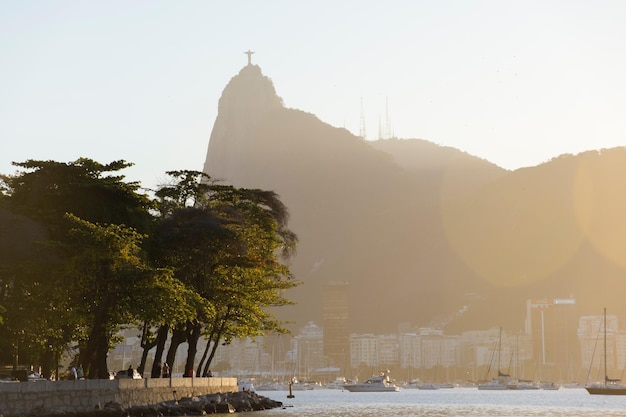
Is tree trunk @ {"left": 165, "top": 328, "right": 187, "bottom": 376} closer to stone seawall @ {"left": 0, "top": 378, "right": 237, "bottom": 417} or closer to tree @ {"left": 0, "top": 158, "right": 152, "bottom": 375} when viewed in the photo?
stone seawall @ {"left": 0, "top": 378, "right": 237, "bottom": 417}

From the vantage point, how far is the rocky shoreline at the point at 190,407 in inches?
2668

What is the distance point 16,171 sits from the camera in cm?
8319

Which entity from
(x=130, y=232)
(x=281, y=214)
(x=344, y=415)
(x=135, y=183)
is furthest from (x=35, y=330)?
(x=344, y=415)

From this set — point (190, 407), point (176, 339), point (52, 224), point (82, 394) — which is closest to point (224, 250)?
point (176, 339)

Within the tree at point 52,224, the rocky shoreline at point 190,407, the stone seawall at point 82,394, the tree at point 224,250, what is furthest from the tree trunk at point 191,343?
the tree at point 52,224

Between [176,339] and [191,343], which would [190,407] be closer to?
[176,339]

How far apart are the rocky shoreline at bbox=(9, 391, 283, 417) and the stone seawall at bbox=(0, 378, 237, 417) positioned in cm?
34

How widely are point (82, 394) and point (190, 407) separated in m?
15.0

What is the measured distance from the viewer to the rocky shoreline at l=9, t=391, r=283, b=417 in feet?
222

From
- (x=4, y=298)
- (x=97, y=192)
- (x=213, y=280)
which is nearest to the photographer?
(x=4, y=298)

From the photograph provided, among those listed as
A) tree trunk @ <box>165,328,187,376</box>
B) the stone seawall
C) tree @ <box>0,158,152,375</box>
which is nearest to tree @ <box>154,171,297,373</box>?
tree trunk @ <box>165,328,187,376</box>

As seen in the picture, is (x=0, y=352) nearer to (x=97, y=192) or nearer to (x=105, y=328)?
(x=105, y=328)

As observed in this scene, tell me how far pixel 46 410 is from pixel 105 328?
11.7 meters

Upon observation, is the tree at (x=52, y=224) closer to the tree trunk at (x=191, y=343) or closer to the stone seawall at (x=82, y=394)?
the stone seawall at (x=82, y=394)
